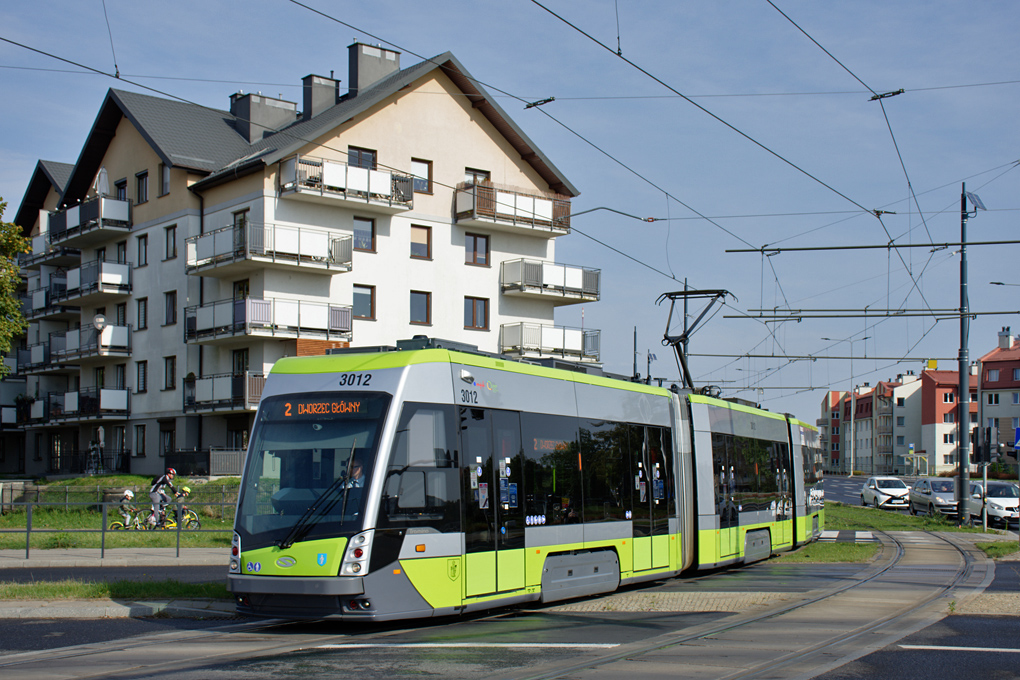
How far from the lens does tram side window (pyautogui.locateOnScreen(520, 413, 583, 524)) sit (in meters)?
12.8

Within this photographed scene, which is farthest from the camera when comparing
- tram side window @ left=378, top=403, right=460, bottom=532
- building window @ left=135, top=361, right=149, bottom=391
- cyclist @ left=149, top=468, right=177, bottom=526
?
building window @ left=135, top=361, right=149, bottom=391

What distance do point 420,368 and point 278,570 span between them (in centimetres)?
255

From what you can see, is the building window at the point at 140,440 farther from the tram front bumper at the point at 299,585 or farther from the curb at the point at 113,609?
the tram front bumper at the point at 299,585

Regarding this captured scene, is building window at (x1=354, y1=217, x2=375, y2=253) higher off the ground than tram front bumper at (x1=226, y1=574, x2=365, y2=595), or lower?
higher

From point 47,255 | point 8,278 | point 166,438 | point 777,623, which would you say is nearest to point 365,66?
point 8,278

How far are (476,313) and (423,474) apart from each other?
30781 millimetres

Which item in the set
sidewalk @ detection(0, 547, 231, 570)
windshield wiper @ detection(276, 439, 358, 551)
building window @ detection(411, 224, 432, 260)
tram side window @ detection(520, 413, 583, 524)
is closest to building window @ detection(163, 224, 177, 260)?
building window @ detection(411, 224, 432, 260)

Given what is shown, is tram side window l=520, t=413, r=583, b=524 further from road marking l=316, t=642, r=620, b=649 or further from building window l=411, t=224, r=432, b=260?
building window l=411, t=224, r=432, b=260

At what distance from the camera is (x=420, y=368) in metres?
11.4

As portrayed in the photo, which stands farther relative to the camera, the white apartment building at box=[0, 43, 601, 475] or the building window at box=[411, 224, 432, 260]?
the building window at box=[411, 224, 432, 260]

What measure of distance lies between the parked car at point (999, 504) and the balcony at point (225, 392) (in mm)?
23491

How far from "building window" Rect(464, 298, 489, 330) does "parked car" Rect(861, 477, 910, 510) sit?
1921cm

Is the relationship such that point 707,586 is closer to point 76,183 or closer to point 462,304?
point 462,304

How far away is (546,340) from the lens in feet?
140
